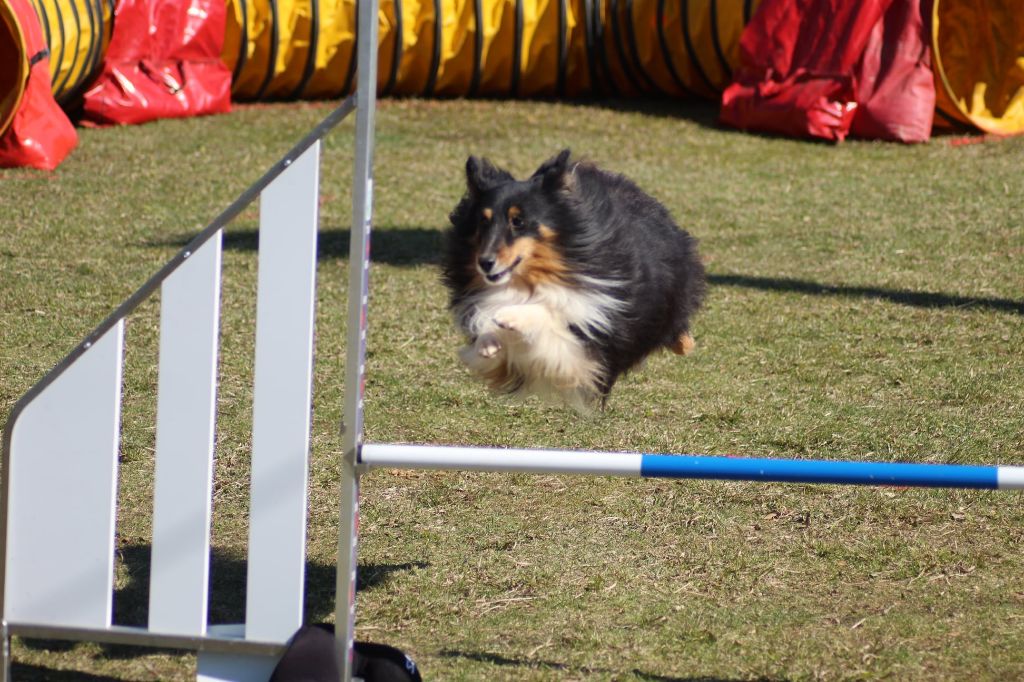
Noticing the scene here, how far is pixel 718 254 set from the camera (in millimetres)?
7492

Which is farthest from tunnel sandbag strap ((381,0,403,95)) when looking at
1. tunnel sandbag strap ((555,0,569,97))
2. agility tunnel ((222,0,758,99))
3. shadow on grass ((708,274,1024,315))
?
shadow on grass ((708,274,1024,315))

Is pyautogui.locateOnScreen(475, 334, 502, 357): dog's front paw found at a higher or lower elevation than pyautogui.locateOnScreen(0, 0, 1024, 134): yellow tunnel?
lower

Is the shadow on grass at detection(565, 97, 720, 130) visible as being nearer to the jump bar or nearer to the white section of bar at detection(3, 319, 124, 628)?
the jump bar

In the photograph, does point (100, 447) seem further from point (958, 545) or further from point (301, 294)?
point (958, 545)

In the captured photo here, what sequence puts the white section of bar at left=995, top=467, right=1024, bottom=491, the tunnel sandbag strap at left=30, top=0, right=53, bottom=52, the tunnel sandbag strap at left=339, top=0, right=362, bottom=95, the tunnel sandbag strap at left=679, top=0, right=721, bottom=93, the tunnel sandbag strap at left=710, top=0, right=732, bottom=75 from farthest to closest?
1. the tunnel sandbag strap at left=679, top=0, right=721, bottom=93
2. the tunnel sandbag strap at left=339, top=0, right=362, bottom=95
3. the tunnel sandbag strap at left=710, top=0, right=732, bottom=75
4. the tunnel sandbag strap at left=30, top=0, right=53, bottom=52
5. the white section of bar at left=995, top=467, right=1024, bottom=491

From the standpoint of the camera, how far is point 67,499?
10.3ft

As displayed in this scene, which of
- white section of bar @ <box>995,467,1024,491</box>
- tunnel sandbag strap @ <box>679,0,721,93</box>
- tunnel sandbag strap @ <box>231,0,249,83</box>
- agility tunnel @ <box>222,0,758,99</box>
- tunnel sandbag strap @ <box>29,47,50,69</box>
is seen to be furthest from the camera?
tunnel sandbag strap @ <box>679,0,721,93</box>

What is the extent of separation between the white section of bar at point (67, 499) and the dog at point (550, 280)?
1.25 metres

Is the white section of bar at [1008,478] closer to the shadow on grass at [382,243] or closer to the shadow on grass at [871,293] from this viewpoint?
the shadow on grass at [871,293]

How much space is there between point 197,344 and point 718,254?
16.0 ft

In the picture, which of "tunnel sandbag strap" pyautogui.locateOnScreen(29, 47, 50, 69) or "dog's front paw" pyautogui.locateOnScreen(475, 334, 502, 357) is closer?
"dog's front paw" pyautogui.locateOnScreen(475, 334, 502, 357)

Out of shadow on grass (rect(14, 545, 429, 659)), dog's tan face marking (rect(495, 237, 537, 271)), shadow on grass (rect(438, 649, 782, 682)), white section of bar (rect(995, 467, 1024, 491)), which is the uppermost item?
dog's tan face marking (rect(495, 237, 537, 271))

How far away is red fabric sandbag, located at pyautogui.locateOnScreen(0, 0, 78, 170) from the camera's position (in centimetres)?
843

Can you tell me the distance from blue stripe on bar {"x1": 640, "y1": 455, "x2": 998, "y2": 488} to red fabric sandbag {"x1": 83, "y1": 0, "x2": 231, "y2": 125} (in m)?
8.22
